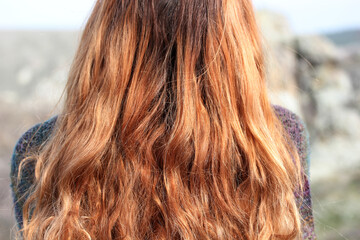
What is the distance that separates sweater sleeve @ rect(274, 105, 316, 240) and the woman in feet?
0.49

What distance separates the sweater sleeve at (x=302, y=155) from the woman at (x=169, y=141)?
150mm

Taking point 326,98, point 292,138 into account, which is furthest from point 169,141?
point 326,98

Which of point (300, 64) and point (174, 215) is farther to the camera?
point (300, 64)

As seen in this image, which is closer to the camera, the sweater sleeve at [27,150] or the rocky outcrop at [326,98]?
the sweater sleeve at [27,150]

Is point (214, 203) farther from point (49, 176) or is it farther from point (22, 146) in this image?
point (22, 146)

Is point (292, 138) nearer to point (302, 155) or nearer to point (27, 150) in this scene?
point (302, 155)

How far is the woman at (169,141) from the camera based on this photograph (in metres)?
0.97

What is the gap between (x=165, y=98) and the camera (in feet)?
3.41

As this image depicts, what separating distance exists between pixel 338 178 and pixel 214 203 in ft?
23.0

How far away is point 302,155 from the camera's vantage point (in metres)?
1.26

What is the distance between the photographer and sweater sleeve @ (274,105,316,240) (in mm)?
1209

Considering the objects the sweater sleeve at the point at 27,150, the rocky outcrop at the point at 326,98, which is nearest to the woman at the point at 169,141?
the sweater sleeve at the point at 27,150

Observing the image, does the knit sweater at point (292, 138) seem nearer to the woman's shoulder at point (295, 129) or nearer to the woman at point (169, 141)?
the woman's shoulder at point (295, 129)

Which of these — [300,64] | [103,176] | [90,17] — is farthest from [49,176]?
[300,64]
